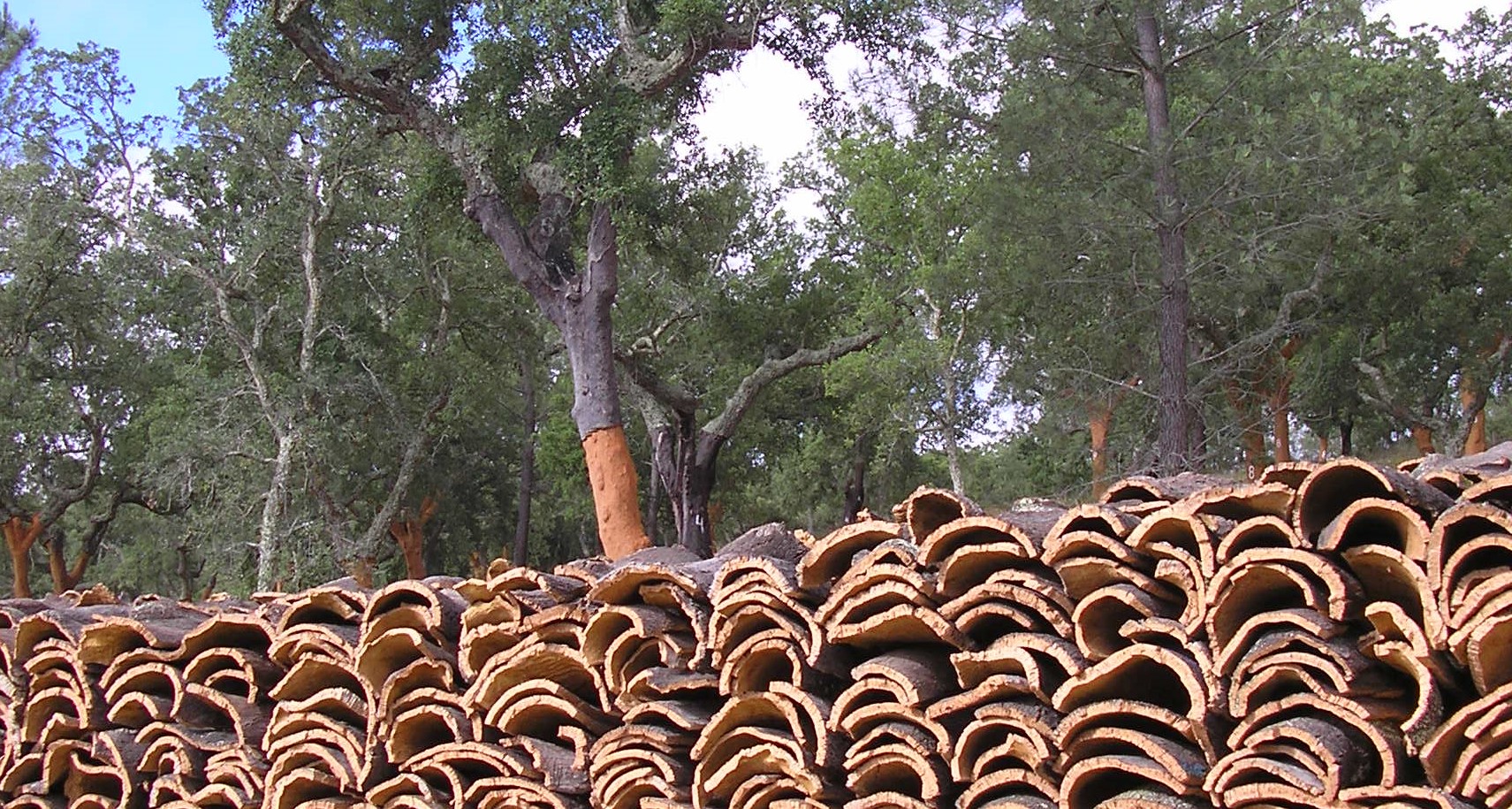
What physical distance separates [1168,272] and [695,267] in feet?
30.4

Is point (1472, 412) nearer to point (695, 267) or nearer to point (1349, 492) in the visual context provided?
point (695, 267)

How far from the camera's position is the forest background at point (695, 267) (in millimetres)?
15258

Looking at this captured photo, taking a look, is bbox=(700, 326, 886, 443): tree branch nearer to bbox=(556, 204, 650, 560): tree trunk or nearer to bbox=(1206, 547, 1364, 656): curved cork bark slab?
bbox=(556, 204, 650, 560): tree trunk

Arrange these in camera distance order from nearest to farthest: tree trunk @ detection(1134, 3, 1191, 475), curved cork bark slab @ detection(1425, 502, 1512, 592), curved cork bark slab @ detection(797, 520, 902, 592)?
curved cork bark slab @ detection(1425, 502, 1512, 592)
curved cork bark slab @ detection(797, 520, 902, 592)
tree trunk @ detection(1134, 3, 1191, 475)

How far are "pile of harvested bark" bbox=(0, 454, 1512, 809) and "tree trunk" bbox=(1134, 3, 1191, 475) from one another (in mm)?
9980

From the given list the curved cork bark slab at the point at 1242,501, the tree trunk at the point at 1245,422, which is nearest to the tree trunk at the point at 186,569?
the tree trunk at the point at 1245,422

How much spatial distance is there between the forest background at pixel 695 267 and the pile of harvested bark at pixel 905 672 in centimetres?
1037

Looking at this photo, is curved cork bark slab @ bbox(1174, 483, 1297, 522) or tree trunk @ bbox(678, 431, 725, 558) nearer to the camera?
curved cork bark slab @ bbox(1174, 483, 1297, 522)

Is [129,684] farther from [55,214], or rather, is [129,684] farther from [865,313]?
[55,214]

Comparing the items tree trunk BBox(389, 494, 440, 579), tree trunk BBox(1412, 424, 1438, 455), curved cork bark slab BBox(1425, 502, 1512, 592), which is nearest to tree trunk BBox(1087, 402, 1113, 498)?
tree trunk BBox(1412, 424, 1438, 455)

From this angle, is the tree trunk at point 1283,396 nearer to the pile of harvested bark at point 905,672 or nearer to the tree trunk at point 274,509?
the tree trunk at point 274,509

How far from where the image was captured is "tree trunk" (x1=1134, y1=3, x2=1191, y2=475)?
1338 centimetres

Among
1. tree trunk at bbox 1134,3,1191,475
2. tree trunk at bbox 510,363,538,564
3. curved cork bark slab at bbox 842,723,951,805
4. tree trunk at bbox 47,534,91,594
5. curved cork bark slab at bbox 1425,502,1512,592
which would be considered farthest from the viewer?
tree trunk at bbox 47,534,91,594

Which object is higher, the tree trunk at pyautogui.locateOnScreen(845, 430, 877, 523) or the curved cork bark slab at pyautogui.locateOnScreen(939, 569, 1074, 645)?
the tree trunk at pyautogui.locateOnScreen(845, 430, 877, 523)
